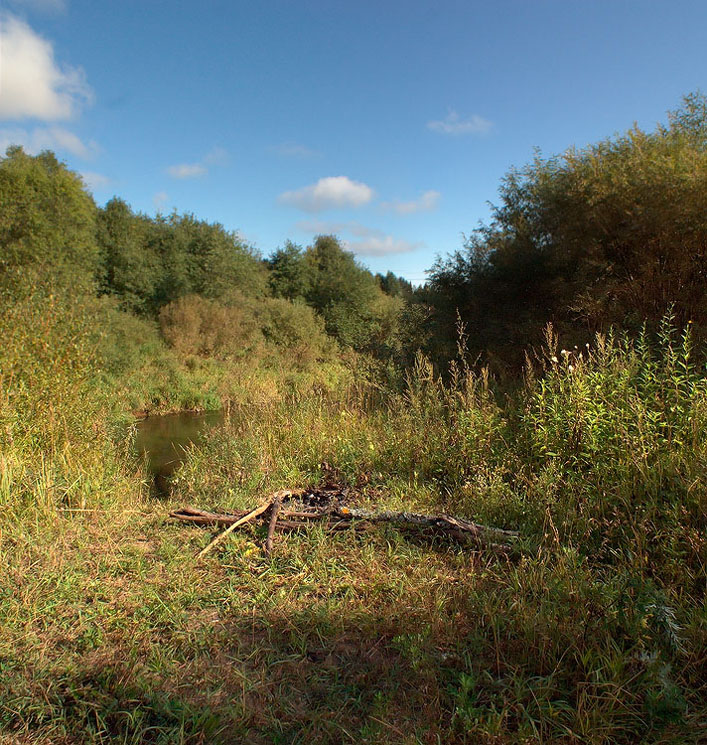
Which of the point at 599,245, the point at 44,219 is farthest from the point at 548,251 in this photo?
the point at 44,219

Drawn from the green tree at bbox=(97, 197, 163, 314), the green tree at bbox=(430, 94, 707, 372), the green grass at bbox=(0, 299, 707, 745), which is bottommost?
the green grass at bbox=(0, 299, 707, 745)

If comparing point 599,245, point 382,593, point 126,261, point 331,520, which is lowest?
point 382,593

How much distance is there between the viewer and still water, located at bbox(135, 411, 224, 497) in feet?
29.7

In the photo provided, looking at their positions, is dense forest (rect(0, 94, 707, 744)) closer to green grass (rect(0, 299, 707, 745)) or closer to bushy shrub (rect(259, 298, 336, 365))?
green grass (rect(0, 299, 707, 745))

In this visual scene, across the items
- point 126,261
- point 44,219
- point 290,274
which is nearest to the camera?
point 44,219

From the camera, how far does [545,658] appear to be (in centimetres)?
221

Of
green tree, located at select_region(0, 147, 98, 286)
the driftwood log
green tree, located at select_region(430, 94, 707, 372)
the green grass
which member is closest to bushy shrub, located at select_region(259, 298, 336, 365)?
green tree, located at select_region(0, 147, 98, 286)

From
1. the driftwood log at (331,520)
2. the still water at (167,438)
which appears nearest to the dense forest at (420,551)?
the driftwood log at (331,520)

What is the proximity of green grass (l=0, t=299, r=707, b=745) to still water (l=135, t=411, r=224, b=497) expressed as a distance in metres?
3.21

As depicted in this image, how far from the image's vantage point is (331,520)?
3818mm

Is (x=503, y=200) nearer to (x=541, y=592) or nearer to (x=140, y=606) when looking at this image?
(x=541, y=592)

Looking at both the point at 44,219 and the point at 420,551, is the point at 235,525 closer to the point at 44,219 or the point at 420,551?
the point at 420,551

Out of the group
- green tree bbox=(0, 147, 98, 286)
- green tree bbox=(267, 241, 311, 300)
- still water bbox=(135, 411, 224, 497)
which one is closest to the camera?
still water bbox=(135, 411, 224, 497)

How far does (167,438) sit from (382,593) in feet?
36.5
